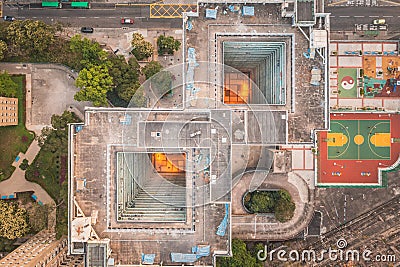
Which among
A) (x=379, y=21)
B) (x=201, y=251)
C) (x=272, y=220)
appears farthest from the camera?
(x=379, y=21)

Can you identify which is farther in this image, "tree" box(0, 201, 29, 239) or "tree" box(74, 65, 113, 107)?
"tree" box(0, 201, 29, 239)

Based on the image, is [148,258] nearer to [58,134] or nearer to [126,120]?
[126,120]

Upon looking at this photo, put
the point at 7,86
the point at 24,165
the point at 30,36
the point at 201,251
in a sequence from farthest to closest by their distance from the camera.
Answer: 1. the point at 24,165
2. the point at 7,86
3. the point at 30,36
4. the point at 201,251

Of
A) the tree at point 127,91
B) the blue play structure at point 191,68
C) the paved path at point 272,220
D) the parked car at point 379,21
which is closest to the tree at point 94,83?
the tree at point 127,91

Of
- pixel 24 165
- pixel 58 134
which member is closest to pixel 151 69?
pixel 58 134

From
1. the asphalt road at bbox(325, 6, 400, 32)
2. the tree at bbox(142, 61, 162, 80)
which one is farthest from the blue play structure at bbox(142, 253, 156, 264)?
the asphalt road at bbox(325, 6, 400, 32)

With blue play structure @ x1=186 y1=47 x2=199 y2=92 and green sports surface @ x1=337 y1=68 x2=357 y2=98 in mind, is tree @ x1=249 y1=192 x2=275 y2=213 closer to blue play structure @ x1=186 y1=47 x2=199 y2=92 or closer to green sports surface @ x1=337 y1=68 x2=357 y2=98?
blue play structure @ x1=186 y1=47 x2=199 y2=92

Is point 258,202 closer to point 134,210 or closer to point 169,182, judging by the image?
point 169,182
